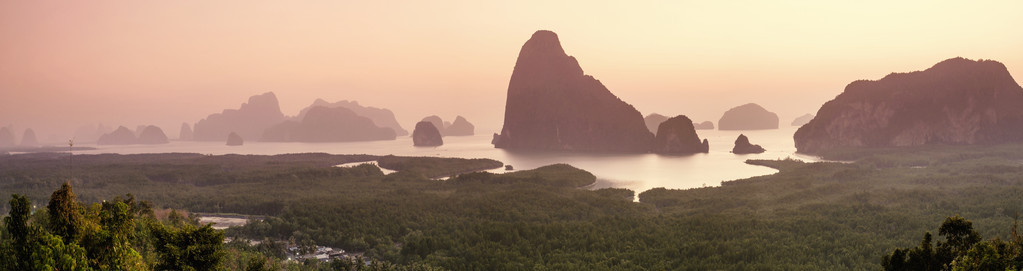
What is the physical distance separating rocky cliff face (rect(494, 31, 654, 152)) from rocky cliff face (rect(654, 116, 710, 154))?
896cm

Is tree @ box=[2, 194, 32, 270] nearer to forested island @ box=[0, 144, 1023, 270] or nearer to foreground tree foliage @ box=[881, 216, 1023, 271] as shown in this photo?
forested island @ box=[0, 144, 1023, 270]

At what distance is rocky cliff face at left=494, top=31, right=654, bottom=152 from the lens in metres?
173

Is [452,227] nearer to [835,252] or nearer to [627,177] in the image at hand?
[835,252]

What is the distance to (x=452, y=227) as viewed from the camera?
141 feet

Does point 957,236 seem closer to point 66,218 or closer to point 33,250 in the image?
point 33,250

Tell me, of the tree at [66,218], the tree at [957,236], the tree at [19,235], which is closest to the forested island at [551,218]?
the tree at [19,235]

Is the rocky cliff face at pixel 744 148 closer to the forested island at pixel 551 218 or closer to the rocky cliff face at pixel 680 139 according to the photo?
the rocky cliff face at pixel 680 139

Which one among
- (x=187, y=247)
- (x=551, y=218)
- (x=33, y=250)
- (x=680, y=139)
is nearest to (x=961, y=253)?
(x=187, y=247)

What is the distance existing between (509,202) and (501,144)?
144 meters

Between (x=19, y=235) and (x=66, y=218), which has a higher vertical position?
(x=66, y=218)

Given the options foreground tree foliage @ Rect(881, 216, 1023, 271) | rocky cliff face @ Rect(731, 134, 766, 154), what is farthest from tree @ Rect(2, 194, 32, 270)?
rocky cliff face @ Rect(731, 134, 766, 154)

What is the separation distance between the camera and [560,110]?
183 meters

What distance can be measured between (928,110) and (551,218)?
448 feet

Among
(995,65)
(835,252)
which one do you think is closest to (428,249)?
(835,252)
